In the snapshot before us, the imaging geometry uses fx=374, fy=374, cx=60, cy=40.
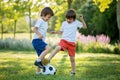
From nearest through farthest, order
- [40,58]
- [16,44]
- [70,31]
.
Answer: [40,58]
[70,31]
[16,44]

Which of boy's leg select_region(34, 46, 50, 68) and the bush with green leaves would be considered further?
the bush with green leaves

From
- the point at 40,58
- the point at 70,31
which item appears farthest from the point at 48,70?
the point at 70,31

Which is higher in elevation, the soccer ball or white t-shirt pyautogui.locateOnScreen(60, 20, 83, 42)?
white t-shirt pyautogui.locateOnScreen(60, 20, 83, 42)

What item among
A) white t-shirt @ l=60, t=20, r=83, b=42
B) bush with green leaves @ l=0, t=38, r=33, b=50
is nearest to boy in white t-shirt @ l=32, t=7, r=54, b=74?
white t-shirt @ l=60, t=20, r=83, b=42

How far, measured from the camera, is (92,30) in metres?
30.2

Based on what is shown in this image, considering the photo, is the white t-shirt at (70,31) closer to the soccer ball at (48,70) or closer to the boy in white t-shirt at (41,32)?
the boy in white t-shirt at (41,32)

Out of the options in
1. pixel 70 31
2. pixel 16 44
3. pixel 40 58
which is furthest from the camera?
pixel 16 44

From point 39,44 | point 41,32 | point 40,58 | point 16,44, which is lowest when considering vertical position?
point 16,44

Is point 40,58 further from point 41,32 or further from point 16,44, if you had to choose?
point 16,44

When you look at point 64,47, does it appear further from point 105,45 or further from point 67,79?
point 105,45

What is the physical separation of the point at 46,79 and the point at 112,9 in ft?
61.0

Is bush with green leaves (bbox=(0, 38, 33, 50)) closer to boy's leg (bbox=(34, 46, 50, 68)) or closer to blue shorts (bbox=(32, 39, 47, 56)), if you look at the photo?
blue shorts (bbox=(32, 39, 47, 56))

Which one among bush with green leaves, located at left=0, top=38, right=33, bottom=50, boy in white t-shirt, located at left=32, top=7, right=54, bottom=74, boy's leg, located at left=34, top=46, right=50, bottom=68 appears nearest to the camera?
boy's leg, located at left=34, top=46, right=50, bottom=68

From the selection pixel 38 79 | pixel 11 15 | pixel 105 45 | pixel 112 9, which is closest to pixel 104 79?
pixel 38 79
